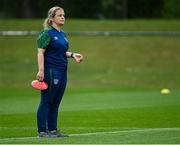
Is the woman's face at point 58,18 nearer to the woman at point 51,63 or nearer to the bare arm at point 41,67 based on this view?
the woman at point 51,63

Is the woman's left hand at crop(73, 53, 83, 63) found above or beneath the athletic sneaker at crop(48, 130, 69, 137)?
above

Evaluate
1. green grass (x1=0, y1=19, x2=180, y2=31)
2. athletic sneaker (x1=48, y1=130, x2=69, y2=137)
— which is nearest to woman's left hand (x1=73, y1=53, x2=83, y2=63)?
athletic sneaker (x1=48, y1=130, x2=69, y2=137)

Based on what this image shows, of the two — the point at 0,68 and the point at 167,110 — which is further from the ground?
the point at 167,110

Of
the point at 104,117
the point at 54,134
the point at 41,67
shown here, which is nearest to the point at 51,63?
the point at 41,67

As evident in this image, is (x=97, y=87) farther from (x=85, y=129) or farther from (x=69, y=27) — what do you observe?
(x=85, y=129)

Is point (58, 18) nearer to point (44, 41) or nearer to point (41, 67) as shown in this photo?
point (44, 41)

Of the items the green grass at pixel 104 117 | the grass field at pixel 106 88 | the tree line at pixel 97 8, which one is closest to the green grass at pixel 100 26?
the grass field at pixel 106 88

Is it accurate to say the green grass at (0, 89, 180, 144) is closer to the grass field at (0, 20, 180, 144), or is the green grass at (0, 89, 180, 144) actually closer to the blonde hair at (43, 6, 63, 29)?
the grass field at (0, 20, 180, 144)

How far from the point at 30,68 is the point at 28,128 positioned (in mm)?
20547

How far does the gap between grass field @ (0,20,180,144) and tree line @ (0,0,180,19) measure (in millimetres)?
9257

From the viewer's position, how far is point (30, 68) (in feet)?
119

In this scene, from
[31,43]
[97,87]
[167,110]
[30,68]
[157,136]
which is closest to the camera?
[157,136]

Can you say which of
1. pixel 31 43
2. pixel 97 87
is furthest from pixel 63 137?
pixel 31 43

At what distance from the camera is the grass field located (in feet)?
47.9
